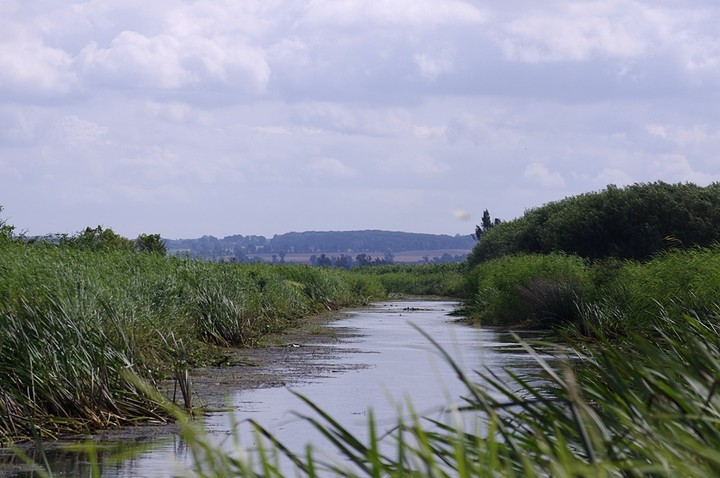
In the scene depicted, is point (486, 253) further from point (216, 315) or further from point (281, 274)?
point (216, 315)

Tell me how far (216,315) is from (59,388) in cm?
1049

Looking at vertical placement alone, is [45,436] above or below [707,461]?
below

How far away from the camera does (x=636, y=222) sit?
44219mm

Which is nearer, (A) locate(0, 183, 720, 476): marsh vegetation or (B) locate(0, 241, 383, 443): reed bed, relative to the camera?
(A) locate(0, 183, 720, 476): marsh vegetation

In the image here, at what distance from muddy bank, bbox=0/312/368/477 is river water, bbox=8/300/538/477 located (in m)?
0.23

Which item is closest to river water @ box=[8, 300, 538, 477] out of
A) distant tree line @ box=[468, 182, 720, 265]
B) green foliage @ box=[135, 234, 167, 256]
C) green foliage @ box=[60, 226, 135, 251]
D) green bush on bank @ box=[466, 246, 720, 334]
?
green bush on bank @ box=[466, 246, 720, 334]

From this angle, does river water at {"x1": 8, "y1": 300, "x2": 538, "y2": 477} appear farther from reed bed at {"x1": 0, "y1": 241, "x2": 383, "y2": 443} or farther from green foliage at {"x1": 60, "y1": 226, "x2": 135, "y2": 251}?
green foliage at {"x1": 60, "y1": 226, "x2": 135, "y2": 251}

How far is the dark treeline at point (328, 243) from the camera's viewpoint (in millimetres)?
113062

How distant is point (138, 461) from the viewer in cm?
969

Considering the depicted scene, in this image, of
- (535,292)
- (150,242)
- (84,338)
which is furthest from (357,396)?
(150,242)

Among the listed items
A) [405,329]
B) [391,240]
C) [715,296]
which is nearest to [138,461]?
[715,296]

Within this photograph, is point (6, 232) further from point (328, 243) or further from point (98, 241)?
point (328, 243)

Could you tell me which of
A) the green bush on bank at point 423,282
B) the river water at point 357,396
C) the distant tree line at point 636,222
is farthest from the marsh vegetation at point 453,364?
the green bush on bank at point 423,282

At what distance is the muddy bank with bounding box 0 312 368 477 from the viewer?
10578 mm
